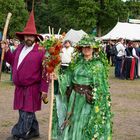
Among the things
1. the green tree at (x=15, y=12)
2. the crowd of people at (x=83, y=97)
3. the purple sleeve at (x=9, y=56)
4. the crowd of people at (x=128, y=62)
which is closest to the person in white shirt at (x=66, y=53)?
the purple sleeve at (x=9, y=56)

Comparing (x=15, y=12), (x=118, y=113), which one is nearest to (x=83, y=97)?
(x=118, y=113)

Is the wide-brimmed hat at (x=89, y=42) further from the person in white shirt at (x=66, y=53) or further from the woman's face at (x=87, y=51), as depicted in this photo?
the person in white shirt at (x=66, y=53)

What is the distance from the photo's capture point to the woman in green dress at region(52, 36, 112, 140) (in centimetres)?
666

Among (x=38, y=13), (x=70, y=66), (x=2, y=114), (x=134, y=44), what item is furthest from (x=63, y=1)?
(x=70, y=66)

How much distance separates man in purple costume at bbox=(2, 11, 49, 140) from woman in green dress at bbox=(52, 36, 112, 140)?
2.54 ft

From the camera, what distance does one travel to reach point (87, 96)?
6680mm

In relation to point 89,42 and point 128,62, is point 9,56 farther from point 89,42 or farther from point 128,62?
point 128,62

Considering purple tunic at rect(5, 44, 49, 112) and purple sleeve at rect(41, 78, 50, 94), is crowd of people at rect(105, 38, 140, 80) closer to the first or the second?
purple tunic at rect(5, 44, 49, 112)

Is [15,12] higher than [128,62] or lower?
higher

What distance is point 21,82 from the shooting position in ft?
24.8

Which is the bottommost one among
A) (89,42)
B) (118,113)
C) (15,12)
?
(118,113)

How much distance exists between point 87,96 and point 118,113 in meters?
4.24

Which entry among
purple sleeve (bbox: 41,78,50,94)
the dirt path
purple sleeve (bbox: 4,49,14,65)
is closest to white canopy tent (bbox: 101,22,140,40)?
the dirt path

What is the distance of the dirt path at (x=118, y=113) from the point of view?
8648 millimetres
